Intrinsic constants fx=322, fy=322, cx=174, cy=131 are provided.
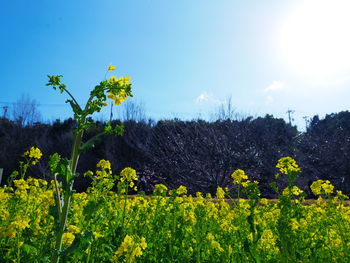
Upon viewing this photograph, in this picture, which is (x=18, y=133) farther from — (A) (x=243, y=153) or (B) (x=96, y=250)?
(B) (x=96, y=250)

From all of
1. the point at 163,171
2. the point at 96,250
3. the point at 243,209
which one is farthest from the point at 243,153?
the point at 96,250

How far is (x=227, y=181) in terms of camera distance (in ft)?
50.8

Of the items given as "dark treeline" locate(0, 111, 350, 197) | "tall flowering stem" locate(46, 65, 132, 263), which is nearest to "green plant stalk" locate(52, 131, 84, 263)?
"tall flowering stem" locate(46, 65, 132, 263)

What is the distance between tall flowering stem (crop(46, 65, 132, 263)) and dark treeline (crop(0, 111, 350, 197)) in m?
12.9

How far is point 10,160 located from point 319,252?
863 inches

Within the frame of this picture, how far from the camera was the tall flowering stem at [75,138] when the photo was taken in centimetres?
157

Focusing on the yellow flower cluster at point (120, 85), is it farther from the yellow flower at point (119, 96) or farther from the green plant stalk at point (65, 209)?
the green plant stalk at point (65, 209)

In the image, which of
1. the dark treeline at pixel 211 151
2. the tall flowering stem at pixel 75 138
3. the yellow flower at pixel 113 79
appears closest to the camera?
the tall flowering stem at pixel 75 138

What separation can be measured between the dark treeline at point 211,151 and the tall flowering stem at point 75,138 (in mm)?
12858

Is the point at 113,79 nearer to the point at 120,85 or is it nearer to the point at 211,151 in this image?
the point at 120,85

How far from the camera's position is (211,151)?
51.3ft

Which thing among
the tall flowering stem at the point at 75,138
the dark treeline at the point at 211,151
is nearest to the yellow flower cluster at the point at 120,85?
the tall flowering stem at the point at 75,138

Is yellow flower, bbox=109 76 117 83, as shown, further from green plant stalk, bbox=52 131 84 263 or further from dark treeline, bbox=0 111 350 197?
dark treeline, bbox=0 111 350 197

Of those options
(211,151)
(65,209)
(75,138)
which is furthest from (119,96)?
(211,151)
